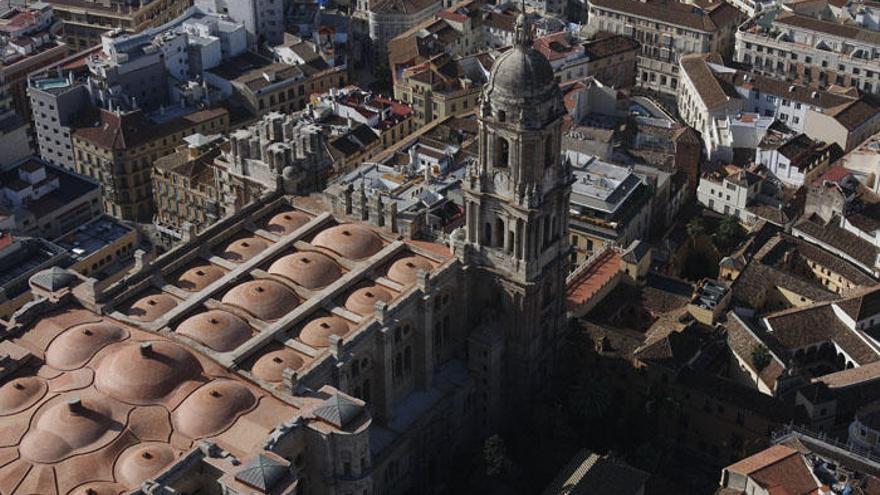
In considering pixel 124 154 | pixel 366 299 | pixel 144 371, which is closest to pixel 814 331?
pixel 366 299

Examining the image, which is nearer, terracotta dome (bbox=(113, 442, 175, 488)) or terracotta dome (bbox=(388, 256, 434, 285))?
terracotta dome (bbox=(113, 442, 175, 488))

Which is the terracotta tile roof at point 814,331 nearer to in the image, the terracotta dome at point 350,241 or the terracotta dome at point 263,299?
the terracotta dome at point 350,241

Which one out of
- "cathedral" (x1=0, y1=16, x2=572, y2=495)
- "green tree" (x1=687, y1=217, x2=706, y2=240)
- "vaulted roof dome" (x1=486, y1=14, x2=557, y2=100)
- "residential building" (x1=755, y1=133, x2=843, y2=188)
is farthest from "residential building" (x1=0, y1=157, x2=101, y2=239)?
"residential building" (x1=755, y1=133, x2=843, y2=188)

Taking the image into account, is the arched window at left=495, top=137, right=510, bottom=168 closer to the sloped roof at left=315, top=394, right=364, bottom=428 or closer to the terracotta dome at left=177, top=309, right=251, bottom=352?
the terracotta dome at left=177, top=309, right=251, bottom=352

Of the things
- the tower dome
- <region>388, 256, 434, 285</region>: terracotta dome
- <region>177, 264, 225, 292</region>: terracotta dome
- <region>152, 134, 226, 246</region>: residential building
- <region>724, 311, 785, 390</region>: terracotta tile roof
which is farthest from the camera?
<region>152, 134, 226, 246</region>: residential building

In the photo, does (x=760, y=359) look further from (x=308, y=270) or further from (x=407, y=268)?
(x=308, y=270)

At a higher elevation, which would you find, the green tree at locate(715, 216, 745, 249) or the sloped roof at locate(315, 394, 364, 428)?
the sloped roof at locate(315, 394, 364, 428)

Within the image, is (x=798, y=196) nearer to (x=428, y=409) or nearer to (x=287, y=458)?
(x=428, y=409)
